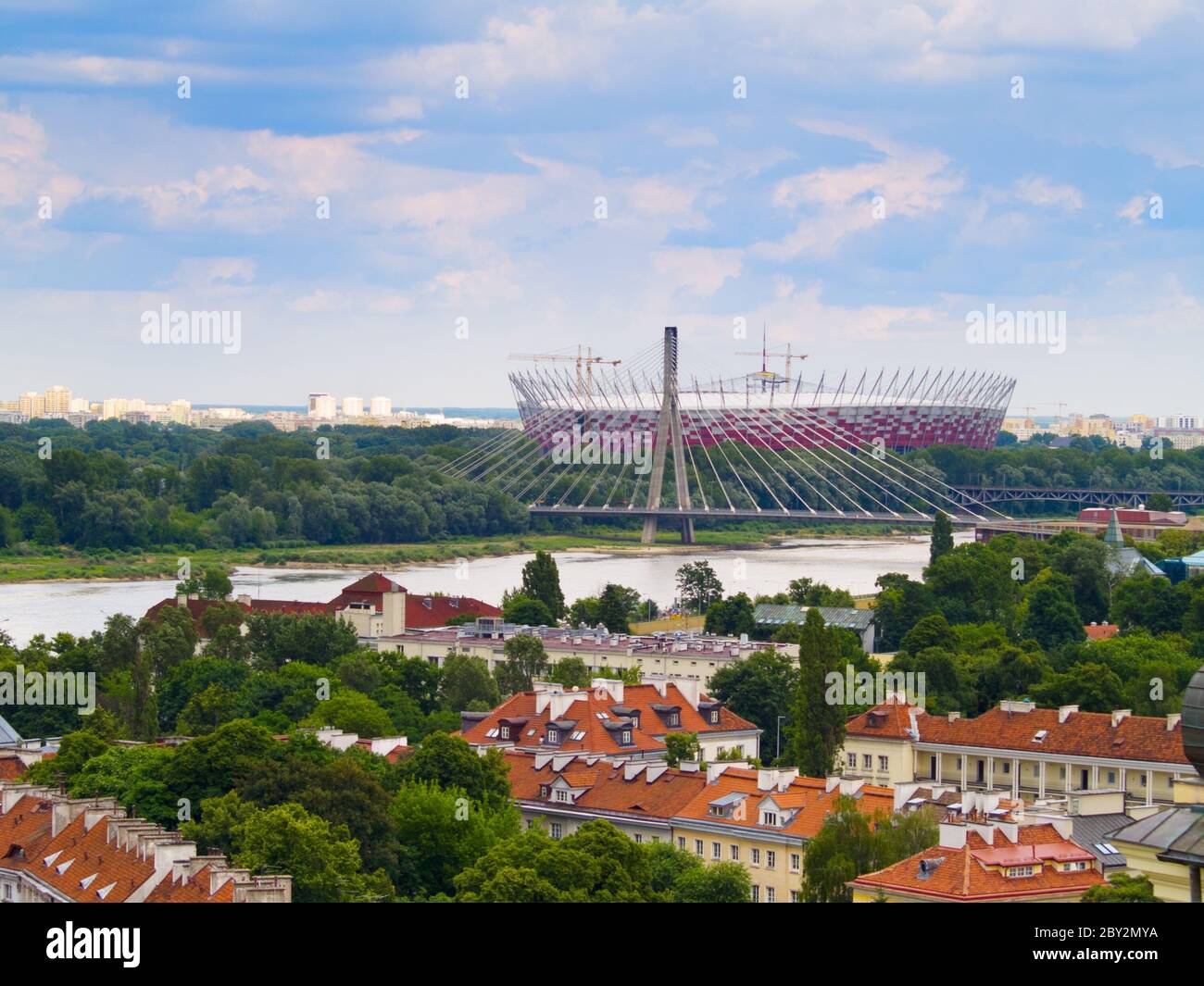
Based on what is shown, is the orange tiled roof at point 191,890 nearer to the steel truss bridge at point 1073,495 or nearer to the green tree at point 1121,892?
the green tree at point 1121,892

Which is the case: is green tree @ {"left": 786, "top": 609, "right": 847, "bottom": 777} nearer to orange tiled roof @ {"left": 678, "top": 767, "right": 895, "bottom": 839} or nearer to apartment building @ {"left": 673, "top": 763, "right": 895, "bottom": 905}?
orange tiled roof @ {"left": 678, "top": 767, "right": 895, "bottom": 839}

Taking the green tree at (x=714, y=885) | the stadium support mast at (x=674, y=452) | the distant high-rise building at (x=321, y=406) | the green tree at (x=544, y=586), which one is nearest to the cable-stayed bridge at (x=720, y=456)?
the stadium support mast at (x=674, y=452)

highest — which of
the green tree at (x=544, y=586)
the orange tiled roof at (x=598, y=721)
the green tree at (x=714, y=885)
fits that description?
the green tree at (x=544, y=586)

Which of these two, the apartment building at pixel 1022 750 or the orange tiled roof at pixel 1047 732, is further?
the orange tiled roof at pixel 1047 732
